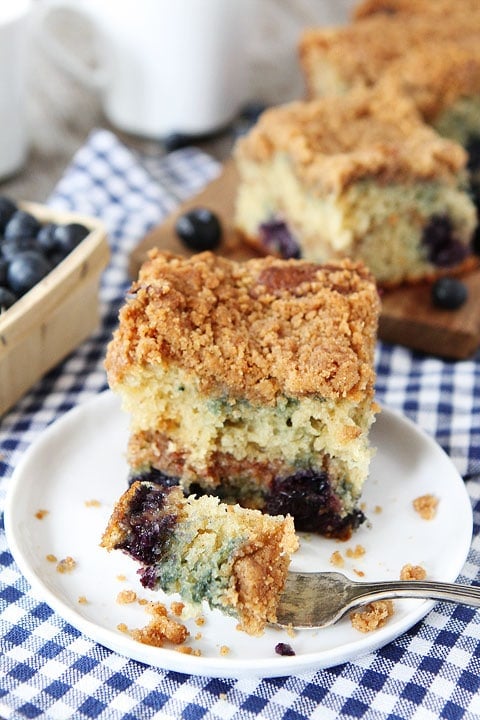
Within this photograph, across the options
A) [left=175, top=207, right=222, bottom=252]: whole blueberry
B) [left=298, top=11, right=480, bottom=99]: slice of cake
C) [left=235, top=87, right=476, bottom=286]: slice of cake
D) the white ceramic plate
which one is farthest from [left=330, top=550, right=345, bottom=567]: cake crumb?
[left=298, top=11, right=480, bottom=99]: slice of cake

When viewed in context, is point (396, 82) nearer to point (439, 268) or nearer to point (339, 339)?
point (439, 268)

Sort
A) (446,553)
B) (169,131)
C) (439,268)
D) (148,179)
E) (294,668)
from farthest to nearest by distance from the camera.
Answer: (169,131) < (148,179) < (439,268) < (446,553) < (294,668)

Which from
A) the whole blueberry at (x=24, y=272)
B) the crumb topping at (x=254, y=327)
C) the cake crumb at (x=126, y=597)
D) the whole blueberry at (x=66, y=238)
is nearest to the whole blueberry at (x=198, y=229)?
the whole blueberry at (x=66, y=238)

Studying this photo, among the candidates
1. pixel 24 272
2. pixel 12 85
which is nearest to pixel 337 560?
pixel 24 272

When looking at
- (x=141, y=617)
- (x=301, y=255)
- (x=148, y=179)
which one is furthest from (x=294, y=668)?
(x=148, y=179)

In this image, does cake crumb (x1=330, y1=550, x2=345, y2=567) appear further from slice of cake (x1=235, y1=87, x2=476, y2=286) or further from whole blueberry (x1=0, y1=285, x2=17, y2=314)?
slice of cake (x1=235, y1=87, x2=476, y2=286)

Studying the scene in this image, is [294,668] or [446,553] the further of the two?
[446,553]
